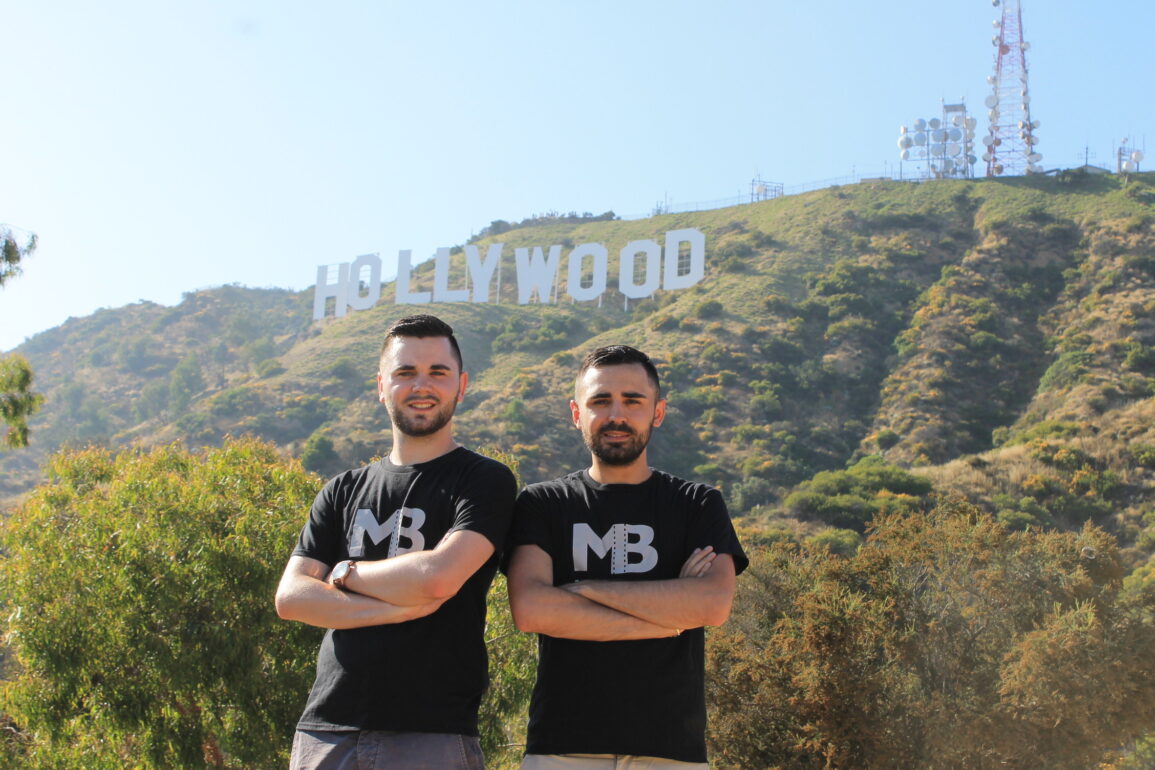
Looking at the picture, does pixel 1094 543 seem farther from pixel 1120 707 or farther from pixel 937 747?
pixel 937 747

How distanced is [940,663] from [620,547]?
33.9 ft

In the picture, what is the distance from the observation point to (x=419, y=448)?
3.58 meters

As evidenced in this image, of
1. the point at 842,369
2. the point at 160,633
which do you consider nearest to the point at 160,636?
the point at 160,633

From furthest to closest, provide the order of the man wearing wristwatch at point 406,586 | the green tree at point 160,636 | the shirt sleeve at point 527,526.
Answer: the green tree at point 160,636 → the shirt sleeve at point 527,526 → the man wearing wristwatch at point 406,586

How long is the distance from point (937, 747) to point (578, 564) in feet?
32.1

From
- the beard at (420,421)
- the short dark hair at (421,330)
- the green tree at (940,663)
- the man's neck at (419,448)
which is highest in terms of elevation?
the short dark hair at (421,330)

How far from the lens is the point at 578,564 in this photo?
11.4 feet

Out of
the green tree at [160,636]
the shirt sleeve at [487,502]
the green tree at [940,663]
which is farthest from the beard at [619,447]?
the green tree at [940,663]

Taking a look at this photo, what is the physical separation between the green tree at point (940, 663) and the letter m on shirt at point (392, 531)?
8.56 m

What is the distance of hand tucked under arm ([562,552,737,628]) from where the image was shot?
3303 mm

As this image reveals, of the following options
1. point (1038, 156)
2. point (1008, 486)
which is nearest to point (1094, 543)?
point (1008, 486)

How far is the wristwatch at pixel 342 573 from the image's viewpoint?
3.32 m

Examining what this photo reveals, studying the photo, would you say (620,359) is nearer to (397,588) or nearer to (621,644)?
(621,644)

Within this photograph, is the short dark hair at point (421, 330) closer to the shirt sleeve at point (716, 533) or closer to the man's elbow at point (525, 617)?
the man's elbow at point (525, 617)
